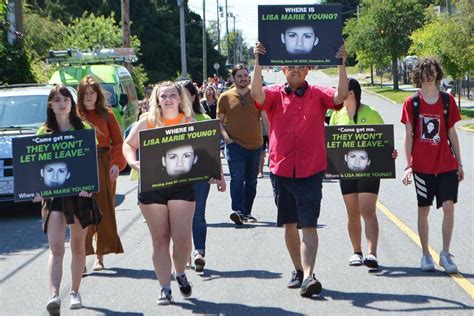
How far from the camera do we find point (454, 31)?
3697cm

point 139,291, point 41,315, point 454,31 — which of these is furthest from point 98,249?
point 454,31

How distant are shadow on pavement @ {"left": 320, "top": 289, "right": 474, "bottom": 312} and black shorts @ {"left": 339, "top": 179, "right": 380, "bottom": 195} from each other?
4.44ft

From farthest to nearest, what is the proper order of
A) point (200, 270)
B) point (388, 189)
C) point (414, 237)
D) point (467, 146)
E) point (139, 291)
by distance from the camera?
point (467, 146), point (388, 189), point (414, 237), point (200, 270), point (139, 291)

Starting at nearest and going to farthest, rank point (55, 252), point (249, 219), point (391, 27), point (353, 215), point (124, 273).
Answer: point (55, 252) → point (353, 215) → point (124, 273) → point (249, 219) → point (391, 27)

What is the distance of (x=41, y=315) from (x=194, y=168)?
5.69ft

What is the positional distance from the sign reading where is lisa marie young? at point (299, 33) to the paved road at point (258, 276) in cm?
202

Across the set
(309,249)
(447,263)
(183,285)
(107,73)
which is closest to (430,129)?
(447,263)

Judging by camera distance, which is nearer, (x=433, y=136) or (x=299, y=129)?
(x=299, y=129)

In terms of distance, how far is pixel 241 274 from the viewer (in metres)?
8.91

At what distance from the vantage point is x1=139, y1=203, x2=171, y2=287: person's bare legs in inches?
298

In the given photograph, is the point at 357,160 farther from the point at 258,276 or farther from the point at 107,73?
the point at 107,73

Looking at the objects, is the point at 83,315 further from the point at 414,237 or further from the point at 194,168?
the point at 414,237

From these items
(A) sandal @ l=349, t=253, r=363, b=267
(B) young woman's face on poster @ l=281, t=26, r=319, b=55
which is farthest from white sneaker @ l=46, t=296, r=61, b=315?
(A) sandal @ l=349, t=253, r=363, b=267

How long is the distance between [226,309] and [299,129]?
161 centimetres
